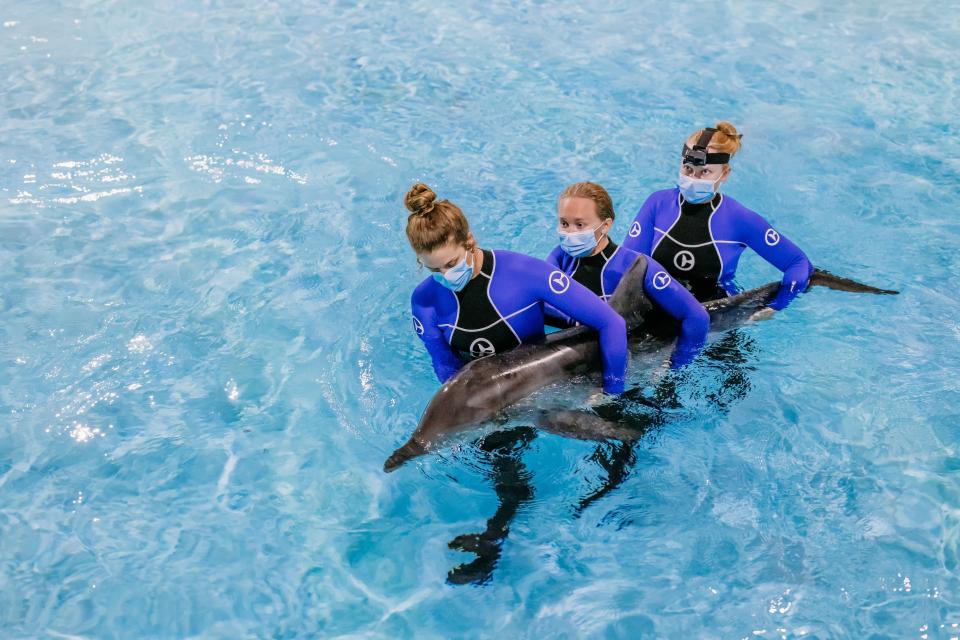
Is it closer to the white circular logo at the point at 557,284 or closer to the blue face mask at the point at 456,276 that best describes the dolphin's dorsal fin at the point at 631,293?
the white circular logo at the point at 557,284

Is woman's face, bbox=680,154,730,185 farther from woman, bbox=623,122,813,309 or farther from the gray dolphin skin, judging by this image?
the gray dolphin skin

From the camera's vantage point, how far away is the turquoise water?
434cm

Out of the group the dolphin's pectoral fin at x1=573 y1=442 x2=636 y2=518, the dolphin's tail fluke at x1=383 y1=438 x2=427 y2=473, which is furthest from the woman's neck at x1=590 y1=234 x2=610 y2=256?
the dolphin's tail fluke at x1=383 y1=438 x2=427 y2=473

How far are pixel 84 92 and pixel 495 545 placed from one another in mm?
7595

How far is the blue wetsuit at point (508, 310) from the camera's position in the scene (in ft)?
13.4

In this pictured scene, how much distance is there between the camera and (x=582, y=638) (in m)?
4.13

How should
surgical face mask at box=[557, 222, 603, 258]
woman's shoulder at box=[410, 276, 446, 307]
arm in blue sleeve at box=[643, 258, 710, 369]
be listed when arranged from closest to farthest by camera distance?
woman's shoulder at box=[410, 276, 446, 307]
surgical face mask at box=[557, 222, 603, 258]
arm in blue sleeve at box=[643, 258, 710, 369]

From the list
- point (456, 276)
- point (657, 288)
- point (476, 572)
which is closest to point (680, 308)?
point (657, 288)

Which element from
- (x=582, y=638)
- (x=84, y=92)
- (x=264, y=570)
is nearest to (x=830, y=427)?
(x=582, y=638)

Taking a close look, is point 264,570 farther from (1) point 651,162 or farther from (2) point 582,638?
(1) point 651,162

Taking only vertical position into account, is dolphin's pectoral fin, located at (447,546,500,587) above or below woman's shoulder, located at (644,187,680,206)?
below

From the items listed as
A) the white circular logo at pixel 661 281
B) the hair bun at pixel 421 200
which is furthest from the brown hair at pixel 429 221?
the white circular logo at pixel 661 281

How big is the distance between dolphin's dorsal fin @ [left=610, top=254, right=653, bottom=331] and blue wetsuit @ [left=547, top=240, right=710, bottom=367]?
0.04m

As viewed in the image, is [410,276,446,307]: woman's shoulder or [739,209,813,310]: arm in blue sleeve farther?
[739,209,813,310]: arm in blue sleeve
